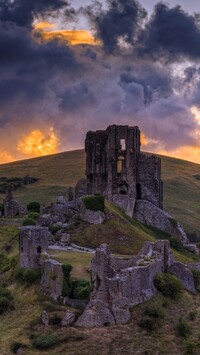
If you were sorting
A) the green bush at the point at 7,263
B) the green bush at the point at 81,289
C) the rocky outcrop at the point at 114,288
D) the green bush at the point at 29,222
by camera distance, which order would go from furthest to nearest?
the green bush at the point at 29,222 < the green bush at the point at 7,263 < the green bush at the point at 81,289 < the rocky outcrop at the point at 114,288

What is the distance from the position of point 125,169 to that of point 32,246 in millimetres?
41534

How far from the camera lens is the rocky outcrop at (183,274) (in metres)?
51.3

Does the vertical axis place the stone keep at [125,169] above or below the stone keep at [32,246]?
above

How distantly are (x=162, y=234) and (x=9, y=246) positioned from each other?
26.2 metres

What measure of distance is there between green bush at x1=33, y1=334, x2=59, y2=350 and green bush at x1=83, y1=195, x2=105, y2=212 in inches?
1308

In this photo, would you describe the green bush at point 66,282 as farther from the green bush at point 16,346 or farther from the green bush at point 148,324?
the green bush at point 16,346

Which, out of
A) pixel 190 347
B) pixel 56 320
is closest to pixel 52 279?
pixel 56 320

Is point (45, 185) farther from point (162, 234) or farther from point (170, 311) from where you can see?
point (170, 311)

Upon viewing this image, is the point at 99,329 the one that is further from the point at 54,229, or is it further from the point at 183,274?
the point at 54,229

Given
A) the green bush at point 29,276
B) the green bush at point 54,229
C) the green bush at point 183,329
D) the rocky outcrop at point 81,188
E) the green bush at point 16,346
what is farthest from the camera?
the rocky outcrop at point 81,188

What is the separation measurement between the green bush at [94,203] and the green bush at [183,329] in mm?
30810

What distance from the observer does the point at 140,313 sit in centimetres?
4253

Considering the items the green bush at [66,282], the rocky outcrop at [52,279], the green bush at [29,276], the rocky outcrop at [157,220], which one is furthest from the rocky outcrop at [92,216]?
the green bush at [66,282]

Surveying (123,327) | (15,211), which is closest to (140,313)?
(123,327)
